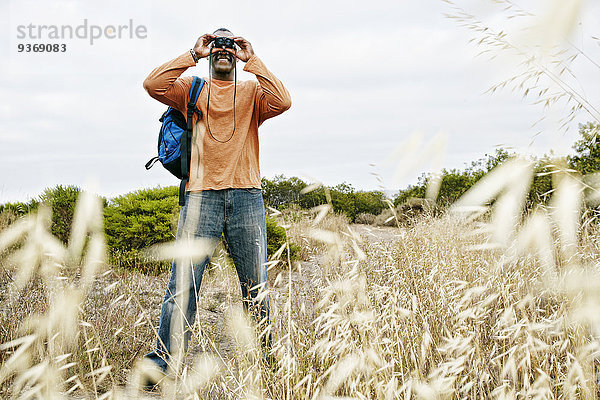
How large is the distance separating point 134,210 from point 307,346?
4.82 metres

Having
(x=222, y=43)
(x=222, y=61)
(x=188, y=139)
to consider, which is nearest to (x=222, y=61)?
(x=222, y=61)

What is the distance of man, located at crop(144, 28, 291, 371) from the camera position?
8.01ft

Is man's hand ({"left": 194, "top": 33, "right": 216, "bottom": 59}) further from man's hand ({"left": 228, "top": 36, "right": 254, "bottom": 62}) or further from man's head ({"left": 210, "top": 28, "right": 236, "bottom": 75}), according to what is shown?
man's hand ({"left": 228, "top": 36, "right": 254, "bottom": 62})

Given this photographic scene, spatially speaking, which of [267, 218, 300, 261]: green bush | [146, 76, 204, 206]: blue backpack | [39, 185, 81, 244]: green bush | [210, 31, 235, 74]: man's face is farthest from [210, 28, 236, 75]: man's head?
[39, 185, 81, 244]: green bush

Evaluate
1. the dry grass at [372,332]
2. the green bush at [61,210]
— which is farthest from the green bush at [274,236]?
the green bush at [61,210]

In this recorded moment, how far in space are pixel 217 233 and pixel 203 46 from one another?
3.65 ft

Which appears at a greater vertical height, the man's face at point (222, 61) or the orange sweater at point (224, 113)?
the man's face at point (222, 61)

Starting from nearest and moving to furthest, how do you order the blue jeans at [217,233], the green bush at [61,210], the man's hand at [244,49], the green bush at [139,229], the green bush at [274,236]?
the blue jeans at [217,233] → the man's hand at [244,49] → the green bush at [139,229] → the green bush at [274,236] → the green bush at [61,210]

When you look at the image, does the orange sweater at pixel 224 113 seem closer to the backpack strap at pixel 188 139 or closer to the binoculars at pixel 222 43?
the backpack strap at pixel 188 139

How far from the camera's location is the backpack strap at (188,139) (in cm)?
246

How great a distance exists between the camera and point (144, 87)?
97.0 inches

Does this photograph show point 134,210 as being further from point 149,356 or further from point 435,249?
point 435,249

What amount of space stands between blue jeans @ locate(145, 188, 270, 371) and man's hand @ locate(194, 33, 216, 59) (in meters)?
0.82

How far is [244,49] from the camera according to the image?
259cm
